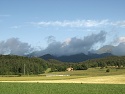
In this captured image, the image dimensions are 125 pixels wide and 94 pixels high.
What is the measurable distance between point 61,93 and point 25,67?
518 feet

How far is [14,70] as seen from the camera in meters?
198

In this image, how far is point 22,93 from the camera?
42594mm

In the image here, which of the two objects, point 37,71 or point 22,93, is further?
point 37,71

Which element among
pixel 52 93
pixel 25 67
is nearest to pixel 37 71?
pixel 25 67

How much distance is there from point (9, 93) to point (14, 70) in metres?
157

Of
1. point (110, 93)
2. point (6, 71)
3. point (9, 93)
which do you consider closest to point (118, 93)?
point (110, 93)

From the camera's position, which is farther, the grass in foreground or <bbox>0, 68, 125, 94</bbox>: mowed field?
<bbox>0, 68, 125, 94</bbox>: mowed field

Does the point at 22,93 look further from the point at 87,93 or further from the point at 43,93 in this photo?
the point at 87,93

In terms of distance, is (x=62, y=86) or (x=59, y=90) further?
(x=62, y=86)

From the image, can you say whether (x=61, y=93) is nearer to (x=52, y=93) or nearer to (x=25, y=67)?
(x=52, y=93)

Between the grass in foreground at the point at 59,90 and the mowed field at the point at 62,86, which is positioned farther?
the mowed field at the point at 62,86

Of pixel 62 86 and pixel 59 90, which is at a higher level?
pixel 62 86

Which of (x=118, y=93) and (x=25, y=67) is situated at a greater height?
(x=25, y=67)

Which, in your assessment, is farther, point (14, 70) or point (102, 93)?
point (14, 70)
